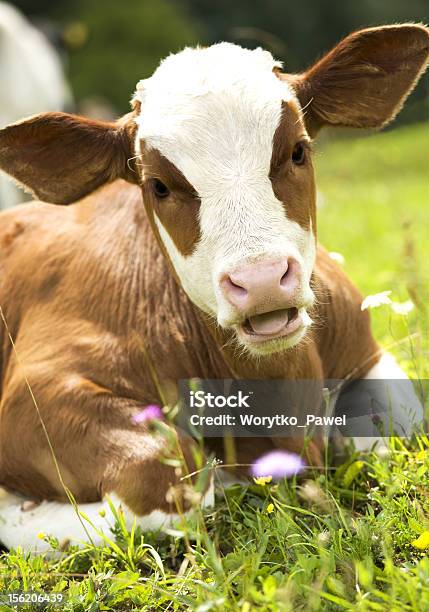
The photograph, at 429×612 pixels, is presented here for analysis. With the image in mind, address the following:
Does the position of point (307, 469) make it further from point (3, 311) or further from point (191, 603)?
point (3, 311)

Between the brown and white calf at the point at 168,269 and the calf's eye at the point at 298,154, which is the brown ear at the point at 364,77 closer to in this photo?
the brown and white calf at the point at 168,269

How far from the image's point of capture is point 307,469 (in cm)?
382

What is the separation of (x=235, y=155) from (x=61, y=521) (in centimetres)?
160

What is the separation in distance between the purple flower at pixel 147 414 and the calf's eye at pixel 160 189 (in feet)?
2.77

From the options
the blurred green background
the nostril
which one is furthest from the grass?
the blurred green background

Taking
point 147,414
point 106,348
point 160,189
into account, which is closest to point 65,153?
point 160,189

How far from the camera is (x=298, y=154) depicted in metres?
3.59

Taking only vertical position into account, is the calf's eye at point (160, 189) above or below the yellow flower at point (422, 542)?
above

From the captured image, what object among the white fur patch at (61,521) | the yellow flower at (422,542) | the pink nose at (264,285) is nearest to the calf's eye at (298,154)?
the pink nose at (264,285)

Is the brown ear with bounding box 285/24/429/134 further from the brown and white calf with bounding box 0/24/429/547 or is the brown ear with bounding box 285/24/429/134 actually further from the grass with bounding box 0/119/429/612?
the grass with bounding box 0/119/429/612

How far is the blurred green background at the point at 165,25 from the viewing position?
2405 cm

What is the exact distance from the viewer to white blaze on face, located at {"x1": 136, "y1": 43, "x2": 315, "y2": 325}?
3283 mm

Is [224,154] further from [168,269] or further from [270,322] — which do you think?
[168,269]

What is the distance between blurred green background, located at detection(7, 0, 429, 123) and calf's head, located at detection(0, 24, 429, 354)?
18.2m
